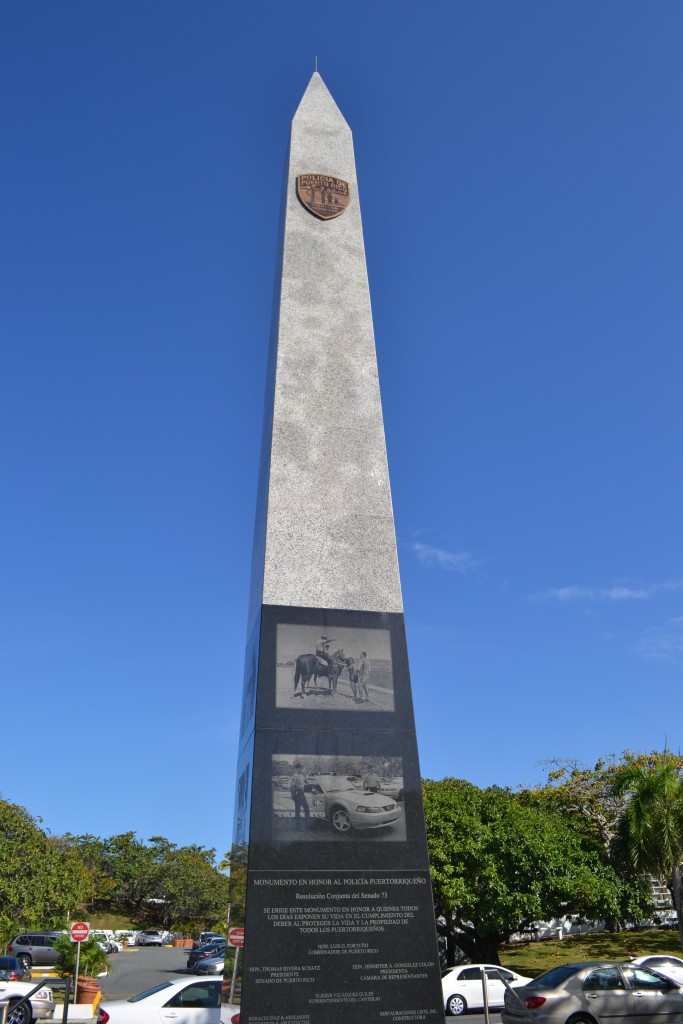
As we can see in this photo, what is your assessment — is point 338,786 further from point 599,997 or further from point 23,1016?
point 23,1016

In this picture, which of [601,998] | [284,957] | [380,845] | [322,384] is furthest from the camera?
[601,998]

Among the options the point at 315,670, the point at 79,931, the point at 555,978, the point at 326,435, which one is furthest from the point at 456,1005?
the point at 326,435

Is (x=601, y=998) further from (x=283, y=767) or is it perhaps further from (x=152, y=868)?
(x=152, y=868)

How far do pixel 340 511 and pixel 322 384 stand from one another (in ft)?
6.46

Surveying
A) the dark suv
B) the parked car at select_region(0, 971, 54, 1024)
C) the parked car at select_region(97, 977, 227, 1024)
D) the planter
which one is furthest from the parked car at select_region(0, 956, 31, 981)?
the parked car at select_region(97, 977, 227, 1024)

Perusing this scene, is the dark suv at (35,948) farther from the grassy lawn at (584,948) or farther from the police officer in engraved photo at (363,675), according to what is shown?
the police officer in engraved photo at (363,675)

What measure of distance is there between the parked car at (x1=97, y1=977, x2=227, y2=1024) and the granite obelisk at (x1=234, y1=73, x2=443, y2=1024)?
4230 millimetres

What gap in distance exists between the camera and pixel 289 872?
8242 millimetres

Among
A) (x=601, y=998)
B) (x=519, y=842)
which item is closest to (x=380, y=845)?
(x=601, y=998)

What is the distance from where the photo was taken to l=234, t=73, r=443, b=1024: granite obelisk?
796 centimetres

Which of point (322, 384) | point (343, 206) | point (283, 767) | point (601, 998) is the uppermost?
point (343, 206)

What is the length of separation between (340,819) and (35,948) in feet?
125

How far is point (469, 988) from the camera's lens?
20.5 m

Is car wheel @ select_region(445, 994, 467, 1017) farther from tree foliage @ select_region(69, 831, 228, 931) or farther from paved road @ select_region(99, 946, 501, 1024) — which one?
tree foliage @ select_region(69, 831, 228, 931)
